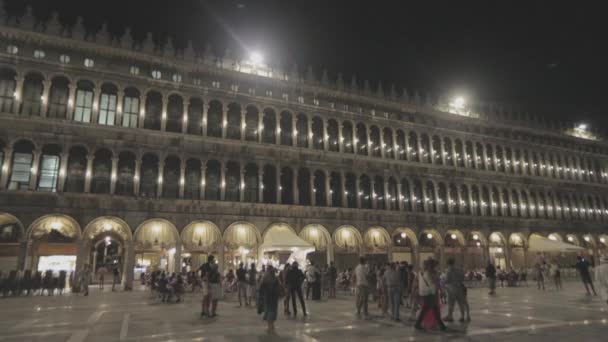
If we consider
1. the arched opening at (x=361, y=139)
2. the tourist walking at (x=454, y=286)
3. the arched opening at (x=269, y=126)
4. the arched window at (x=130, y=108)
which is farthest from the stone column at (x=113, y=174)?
the tourist walking at (x=454, y=286)

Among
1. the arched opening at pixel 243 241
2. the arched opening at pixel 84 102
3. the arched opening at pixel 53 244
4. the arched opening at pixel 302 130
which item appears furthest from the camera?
the arched opening at pixel 302 130

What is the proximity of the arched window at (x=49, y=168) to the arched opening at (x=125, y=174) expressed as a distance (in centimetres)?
347

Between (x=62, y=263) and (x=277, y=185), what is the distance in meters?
14.7

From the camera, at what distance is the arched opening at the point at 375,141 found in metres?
35.3

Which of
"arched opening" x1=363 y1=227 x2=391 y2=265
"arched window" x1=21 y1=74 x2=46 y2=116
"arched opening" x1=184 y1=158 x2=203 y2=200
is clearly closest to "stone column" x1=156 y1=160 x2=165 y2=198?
"arched opening" x1=184 y1=158 x2=203 y2=200

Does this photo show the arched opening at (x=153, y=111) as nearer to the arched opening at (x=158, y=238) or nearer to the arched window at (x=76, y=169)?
the arched window at (x=76, y=169)

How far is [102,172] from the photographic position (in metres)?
26.0

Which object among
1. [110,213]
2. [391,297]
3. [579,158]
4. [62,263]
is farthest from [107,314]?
[579,158]

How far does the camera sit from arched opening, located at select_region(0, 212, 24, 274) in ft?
74.8

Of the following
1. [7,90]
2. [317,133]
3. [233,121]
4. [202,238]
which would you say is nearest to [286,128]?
[317,133]

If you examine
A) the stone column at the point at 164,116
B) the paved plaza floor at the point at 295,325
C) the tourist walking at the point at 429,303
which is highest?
the stone column at the point at 164,116

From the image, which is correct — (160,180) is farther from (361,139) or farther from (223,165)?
(361,139)

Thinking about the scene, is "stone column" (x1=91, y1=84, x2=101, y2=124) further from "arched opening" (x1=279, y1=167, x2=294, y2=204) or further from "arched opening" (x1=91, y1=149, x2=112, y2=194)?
"arched opening" (x1=279, y1=167, x2=294, y2=204)

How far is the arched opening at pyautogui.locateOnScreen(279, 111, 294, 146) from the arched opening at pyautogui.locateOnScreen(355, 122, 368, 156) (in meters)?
6.26
